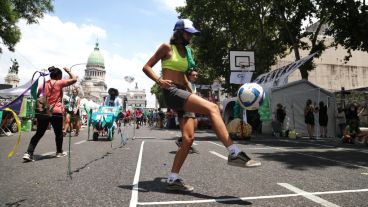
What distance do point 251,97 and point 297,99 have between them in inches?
436

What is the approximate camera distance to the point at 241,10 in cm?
3394

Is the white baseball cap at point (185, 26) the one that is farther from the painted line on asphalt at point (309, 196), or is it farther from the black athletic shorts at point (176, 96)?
the painted line on asphalt at point (309, 196)

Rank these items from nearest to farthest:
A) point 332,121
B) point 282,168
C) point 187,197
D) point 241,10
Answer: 1. point 187,197
2. point 282,168
3. point 332,121
4. point 241,10

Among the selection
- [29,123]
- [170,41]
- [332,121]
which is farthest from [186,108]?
[29,123]

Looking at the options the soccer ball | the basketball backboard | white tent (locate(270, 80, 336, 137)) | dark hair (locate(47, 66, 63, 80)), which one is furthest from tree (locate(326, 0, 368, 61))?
dark hair (locate(47, 66, 63, 80))

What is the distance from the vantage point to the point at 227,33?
3741 centimetres

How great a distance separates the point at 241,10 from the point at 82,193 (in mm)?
31963

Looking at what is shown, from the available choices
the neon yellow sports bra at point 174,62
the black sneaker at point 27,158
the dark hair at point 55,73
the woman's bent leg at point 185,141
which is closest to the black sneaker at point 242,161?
the woman's bent leg at point 185,141

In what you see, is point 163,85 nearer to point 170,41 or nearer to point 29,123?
point 170,41

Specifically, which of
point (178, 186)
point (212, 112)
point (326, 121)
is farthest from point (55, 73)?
point (326, 121)

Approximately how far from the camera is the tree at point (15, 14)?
22.6 metres

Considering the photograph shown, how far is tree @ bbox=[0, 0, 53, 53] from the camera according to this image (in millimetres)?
22553

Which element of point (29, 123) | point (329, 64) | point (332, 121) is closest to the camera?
point (332, 121)

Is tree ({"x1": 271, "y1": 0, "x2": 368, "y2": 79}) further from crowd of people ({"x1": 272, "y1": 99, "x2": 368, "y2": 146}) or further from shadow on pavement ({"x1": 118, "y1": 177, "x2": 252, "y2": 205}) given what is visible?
shadow on pavement ({"x1": 118, "y1": 177, "x2": 252, "y2": 205})
